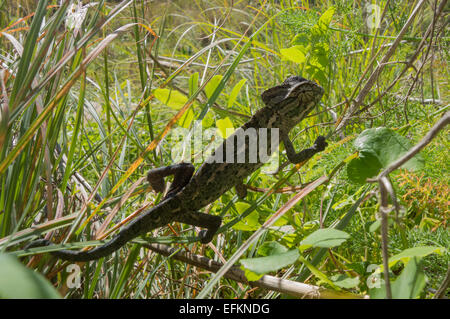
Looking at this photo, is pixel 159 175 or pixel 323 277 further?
pixel 159 175

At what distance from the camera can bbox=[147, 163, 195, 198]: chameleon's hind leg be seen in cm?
194

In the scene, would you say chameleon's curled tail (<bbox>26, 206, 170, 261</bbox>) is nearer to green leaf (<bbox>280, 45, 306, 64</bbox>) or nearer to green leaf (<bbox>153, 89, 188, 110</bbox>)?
green leaf (<bbox>153, 89, 188, 110</bbox>)

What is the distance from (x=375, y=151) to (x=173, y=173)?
94cm

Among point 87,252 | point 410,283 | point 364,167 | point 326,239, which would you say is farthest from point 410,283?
point 87,252

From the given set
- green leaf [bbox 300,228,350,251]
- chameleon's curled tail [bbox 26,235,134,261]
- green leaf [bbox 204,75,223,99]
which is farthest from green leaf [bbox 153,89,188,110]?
green leaf [bbox 300,228,350,251]

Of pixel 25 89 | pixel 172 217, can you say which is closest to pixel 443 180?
pixel 172 217

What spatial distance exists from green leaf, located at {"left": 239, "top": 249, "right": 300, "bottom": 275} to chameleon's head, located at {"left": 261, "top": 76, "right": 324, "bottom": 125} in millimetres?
1040

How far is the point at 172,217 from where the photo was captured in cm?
184

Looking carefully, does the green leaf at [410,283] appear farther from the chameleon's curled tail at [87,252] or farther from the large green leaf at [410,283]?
the chameleon's curled tail at [87,252]

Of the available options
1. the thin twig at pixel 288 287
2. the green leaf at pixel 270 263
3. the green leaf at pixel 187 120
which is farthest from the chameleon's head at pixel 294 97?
the green leaf at pixel 270 263

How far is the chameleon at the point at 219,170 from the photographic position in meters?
1.86

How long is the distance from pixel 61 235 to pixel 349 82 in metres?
1.97

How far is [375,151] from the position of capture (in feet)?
4.64
